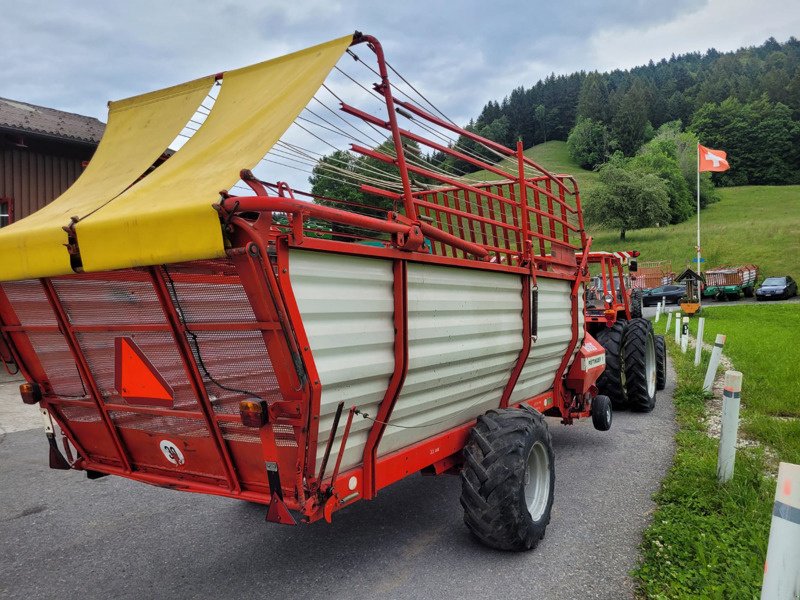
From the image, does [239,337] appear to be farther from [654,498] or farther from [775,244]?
[775,244]

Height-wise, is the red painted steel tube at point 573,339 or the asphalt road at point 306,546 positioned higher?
the red painted steel tube at point 573,339

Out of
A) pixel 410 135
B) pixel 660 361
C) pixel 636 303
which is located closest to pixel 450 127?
pixel 410 135

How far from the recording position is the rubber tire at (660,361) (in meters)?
9.23

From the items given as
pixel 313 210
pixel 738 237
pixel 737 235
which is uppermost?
pixel 737 235

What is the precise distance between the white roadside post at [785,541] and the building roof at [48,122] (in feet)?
43.2

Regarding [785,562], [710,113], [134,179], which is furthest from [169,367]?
[710,113]

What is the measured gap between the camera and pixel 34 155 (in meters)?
12.3

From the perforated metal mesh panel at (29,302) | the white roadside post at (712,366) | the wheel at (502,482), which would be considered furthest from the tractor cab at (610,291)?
the perforated metal mesh panel at (29,302)

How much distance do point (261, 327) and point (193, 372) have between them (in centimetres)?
62

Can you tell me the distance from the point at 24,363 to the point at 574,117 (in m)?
115

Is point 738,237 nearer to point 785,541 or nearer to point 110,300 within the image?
point 785,541

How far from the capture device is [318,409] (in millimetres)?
2562

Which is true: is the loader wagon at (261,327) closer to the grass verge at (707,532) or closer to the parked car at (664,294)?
the grass verge at (707,532)

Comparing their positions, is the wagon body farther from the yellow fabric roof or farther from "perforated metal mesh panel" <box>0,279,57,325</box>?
"perforated metal mesh panel" <box>0,279,57,325</box>
